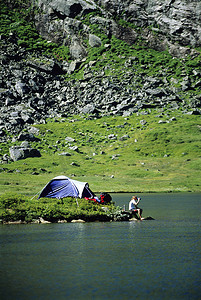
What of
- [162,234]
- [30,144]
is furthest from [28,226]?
[30,144]

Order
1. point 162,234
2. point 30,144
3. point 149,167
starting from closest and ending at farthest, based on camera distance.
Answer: point 162,234 < point 149,167 < point 30,144

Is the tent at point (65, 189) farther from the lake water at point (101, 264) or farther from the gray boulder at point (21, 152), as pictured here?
the gray boulder at point (21, 152)

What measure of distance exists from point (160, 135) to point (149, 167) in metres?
34.5

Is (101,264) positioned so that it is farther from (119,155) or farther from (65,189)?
(119,155)

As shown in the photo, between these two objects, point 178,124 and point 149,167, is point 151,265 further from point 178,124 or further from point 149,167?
point 178,124

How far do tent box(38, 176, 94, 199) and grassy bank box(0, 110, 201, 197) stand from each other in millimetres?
39127

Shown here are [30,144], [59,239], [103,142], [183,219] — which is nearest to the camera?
[59,239]

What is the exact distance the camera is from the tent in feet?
141

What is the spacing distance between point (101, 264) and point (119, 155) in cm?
Result: 11996

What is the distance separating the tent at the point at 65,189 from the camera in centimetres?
4306

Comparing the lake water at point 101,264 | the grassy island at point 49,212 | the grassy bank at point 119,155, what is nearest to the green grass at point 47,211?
the grassy island at point 49,212

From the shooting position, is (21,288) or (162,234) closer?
(21,288)

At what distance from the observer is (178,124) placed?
163500 mm

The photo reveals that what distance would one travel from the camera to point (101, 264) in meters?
17.5
